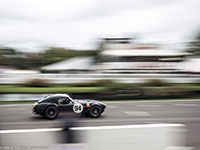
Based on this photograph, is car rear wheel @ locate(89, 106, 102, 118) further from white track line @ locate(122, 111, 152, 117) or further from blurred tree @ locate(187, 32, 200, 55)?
blurred tree @ locate(187, 32, 200, 55)

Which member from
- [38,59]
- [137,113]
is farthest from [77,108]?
[38,59]

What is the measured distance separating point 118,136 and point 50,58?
52.7 metres

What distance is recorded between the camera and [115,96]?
1684 cm

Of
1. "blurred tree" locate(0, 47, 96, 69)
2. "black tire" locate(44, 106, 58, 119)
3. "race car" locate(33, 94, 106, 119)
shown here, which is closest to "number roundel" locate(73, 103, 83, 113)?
"race car" locate(33, 94, 106, 119)

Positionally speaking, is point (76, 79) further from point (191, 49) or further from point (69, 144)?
point (191, 49)

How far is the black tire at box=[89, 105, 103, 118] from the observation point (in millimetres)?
9930

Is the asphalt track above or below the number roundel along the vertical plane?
below

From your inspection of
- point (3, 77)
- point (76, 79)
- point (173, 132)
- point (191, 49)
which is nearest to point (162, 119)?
point (173, 132)

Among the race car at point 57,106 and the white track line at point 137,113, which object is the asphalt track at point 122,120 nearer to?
the white track line at point 137,113

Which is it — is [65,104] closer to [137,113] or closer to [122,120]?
[122,120]

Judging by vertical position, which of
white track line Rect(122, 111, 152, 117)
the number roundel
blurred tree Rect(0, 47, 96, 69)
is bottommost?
white track line Rect(122, 111, 152, 117)

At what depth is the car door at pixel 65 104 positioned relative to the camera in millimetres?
9656

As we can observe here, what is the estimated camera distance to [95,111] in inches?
394

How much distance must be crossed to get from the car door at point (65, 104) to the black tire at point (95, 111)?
819 mm
